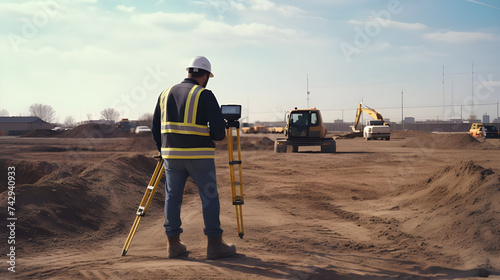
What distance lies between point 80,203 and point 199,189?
3514 mm

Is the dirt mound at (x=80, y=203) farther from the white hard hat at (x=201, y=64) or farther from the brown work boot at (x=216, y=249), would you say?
the white hard hat at (x=201, y=64)

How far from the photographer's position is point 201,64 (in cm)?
492

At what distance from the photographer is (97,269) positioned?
439cm

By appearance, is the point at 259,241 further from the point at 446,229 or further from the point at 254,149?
the point at 254,149

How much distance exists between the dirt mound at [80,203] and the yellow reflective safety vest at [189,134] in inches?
94.8

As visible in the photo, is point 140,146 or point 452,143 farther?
point 140,146

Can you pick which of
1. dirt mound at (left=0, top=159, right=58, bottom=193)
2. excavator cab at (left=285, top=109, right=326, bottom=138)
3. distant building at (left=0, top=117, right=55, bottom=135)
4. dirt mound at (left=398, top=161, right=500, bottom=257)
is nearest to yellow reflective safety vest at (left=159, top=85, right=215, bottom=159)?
dirt mound at (left=398, top=161, right=500, bottom=257)

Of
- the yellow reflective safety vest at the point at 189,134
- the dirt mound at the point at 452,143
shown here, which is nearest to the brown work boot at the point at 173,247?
the yellow reflective safety vest at the point at 189,134

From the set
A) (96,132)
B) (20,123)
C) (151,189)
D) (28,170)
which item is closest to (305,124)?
(28,170)

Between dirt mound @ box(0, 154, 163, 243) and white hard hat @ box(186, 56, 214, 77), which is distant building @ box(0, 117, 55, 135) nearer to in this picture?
dirt mound @ box(0, 154, 163, 243)

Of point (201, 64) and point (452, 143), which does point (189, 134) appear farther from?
point (452, 143)

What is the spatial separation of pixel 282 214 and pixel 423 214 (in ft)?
7.76

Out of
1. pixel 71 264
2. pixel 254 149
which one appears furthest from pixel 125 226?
pixel 254 149

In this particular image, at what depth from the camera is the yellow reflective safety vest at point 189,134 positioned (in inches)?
183
